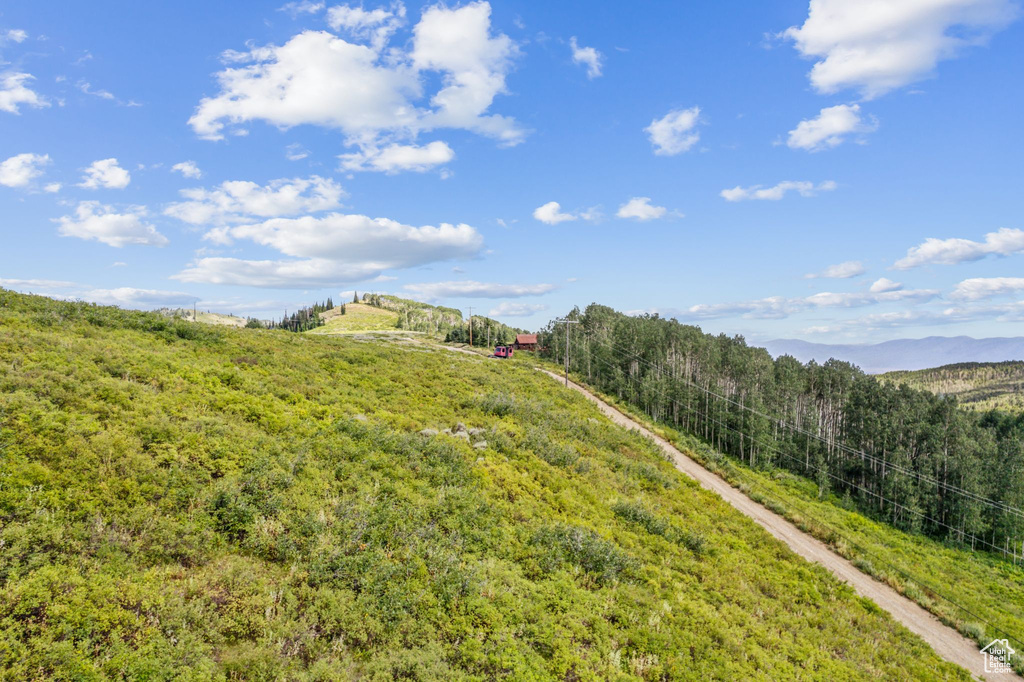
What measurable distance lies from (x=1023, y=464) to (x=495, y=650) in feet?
266

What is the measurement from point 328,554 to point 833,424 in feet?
302

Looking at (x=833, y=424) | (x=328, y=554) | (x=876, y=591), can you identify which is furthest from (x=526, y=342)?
(x=328, y=554)

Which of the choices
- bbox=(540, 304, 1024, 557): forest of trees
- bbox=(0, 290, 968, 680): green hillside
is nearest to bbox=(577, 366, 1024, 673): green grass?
bbox=(540, 304, 1024, 557): forest of trees

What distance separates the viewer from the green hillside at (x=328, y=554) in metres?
7.29

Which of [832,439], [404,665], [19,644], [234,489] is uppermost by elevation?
[234,489]

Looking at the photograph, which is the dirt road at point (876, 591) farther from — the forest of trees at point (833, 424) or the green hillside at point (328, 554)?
the forest of trees at point (833, 424)

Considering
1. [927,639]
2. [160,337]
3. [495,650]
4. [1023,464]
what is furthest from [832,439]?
[160,337]

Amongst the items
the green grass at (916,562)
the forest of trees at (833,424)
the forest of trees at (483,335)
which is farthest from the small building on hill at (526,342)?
the green grass at (916,562)

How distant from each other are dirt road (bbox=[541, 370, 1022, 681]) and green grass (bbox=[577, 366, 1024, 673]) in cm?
65

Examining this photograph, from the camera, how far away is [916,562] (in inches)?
1296

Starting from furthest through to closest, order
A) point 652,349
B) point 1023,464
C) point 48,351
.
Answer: point 652,349 → point 1023,464 → point 48,351

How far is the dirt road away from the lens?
53.5ft

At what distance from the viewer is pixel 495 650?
8.77 m

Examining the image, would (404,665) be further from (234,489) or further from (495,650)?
(234,489)
